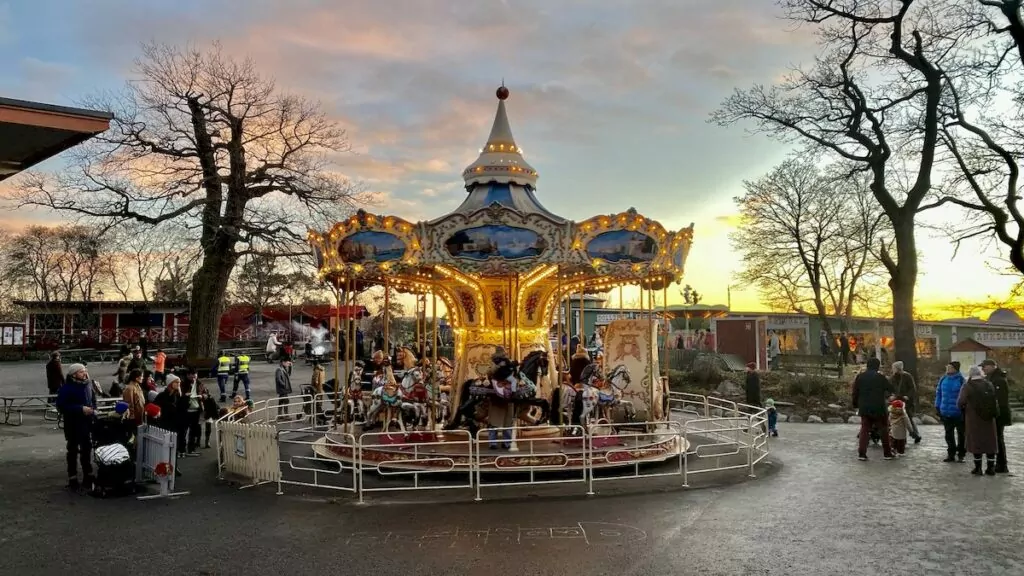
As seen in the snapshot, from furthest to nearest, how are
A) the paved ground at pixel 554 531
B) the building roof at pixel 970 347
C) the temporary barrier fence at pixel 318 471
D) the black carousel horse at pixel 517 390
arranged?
1. the building roof at pixel 970 347
2. the black carousel horse at pixel 517 390
3. the temporary barrier fence at pixel 318 471
4. the paved ground at pixel 554 531

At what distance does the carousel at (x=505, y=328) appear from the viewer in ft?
36.1

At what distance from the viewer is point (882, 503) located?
8.57m

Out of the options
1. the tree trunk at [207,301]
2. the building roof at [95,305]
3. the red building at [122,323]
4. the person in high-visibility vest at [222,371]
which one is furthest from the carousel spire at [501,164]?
the building roof at [95,305]

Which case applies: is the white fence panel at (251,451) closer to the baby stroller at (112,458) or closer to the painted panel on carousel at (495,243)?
the baby stroller at (112,458)

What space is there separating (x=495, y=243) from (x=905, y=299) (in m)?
15.2

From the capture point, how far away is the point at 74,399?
959cm

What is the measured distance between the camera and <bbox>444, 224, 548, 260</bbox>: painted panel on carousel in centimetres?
1098

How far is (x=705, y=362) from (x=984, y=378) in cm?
1697

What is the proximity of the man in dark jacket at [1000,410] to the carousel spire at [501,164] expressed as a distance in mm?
8102

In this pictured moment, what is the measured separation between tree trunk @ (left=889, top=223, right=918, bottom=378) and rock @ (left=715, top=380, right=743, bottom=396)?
539 cm

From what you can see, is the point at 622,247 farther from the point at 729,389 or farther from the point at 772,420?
the point at 729,389

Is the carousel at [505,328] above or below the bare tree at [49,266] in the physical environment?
below

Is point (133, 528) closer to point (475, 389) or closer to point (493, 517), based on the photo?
point (493, 517)

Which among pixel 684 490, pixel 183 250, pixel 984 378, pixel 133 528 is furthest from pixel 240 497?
pixel 183 250
